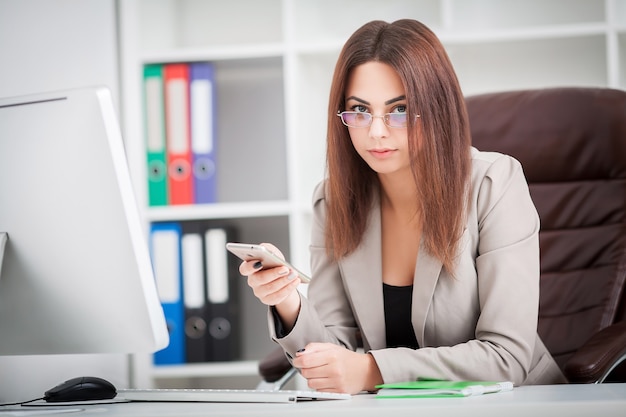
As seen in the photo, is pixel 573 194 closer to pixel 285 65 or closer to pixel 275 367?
pixel 275 367

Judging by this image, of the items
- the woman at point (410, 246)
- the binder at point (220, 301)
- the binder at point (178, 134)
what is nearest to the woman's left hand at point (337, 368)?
the woman at point (410, 246)

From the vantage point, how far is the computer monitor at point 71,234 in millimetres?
847

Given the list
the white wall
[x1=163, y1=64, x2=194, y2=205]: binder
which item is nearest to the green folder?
the white wall

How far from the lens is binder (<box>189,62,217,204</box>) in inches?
94.8

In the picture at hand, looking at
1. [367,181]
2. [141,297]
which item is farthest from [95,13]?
[141,297]

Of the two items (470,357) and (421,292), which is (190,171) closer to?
(421,292)

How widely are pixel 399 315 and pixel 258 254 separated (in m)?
0.53

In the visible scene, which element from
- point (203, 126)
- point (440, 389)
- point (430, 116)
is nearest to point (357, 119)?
point (430, 116)

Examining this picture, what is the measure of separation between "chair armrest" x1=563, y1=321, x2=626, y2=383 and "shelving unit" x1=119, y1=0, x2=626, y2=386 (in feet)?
3.90

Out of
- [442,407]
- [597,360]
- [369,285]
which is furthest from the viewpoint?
[369,285]

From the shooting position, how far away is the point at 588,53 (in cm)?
249

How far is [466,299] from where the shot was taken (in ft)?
4.45

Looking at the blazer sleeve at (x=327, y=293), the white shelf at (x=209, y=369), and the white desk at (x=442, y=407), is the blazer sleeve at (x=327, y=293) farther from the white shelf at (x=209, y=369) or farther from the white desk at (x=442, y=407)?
the white shelf at (x=209, y=369)

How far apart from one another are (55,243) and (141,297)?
0.13 metres
